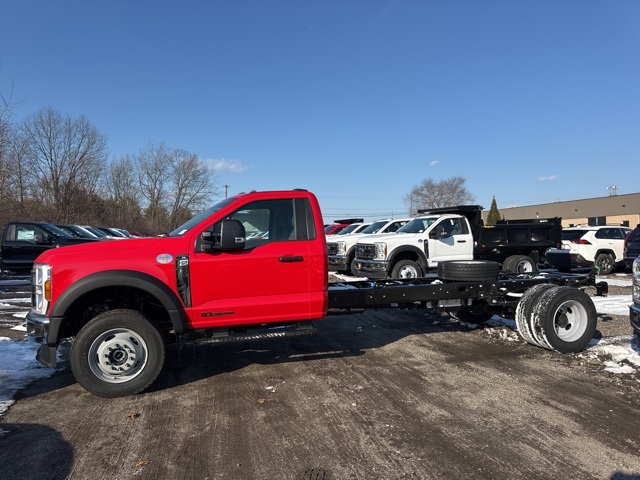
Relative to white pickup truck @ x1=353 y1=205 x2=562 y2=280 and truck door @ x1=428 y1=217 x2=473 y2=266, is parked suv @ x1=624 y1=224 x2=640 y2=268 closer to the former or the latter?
Result: white pickup truck @ x1=353 y1=205 x2=562 y2=280

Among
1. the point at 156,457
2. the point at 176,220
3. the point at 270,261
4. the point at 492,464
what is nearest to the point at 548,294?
the point at 492,464

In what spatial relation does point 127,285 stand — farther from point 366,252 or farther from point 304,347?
point 366,252

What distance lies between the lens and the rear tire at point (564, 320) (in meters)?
5.81

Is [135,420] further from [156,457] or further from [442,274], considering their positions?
[442,274]

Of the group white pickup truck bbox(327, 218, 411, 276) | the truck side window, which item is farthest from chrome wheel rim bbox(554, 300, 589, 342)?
white pickup truck bbox(327, 218, 411, 276)

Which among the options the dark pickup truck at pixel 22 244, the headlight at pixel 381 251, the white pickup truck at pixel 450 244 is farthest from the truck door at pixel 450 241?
the dark pickup truck at pixel 22 244

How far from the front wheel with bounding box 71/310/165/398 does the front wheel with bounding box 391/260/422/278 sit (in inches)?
309

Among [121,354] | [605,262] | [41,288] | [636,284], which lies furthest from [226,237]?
[605,262]

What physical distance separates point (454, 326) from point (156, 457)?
18.7ft

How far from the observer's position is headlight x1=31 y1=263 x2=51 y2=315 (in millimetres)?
4426

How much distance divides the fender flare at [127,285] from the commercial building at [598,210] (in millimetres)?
50252

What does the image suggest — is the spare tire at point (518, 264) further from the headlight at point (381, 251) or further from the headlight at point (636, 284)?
the headlight at point (636, 284)

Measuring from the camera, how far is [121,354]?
4527 mm

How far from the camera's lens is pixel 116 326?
4.46 metres
